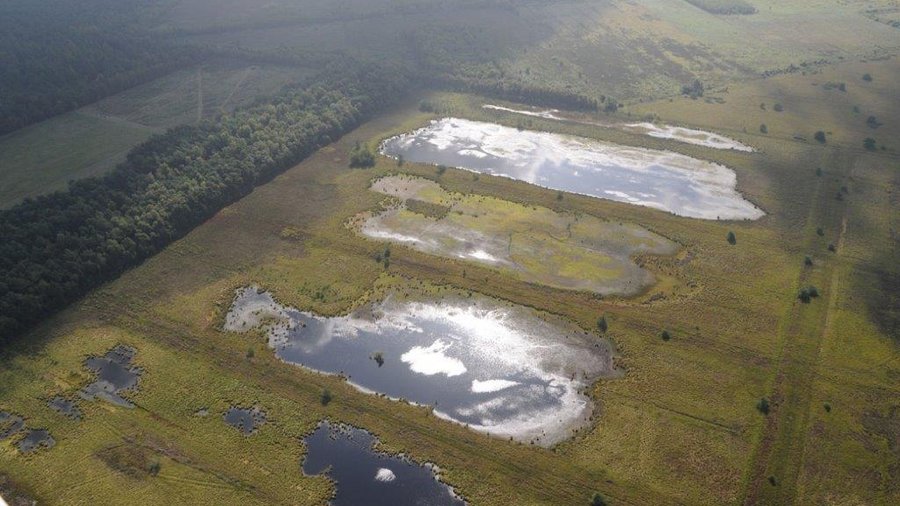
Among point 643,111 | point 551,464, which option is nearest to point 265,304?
point 551,464

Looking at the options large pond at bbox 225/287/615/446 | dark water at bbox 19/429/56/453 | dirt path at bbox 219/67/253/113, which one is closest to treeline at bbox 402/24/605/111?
dirt path at bbox 219/67/253/113

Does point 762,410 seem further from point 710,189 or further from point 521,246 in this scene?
point 710,189

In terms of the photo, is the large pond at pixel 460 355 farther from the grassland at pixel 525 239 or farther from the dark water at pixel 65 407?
the dark water at pixel 65 407

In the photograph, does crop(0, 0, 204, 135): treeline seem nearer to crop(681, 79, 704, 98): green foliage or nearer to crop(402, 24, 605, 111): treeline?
crop(402, 24, 605, 111): treeline

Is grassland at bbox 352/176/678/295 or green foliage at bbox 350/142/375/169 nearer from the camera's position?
grassland at bbox 352/176/678/295

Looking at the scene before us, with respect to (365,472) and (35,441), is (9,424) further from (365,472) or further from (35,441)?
(365,472)
